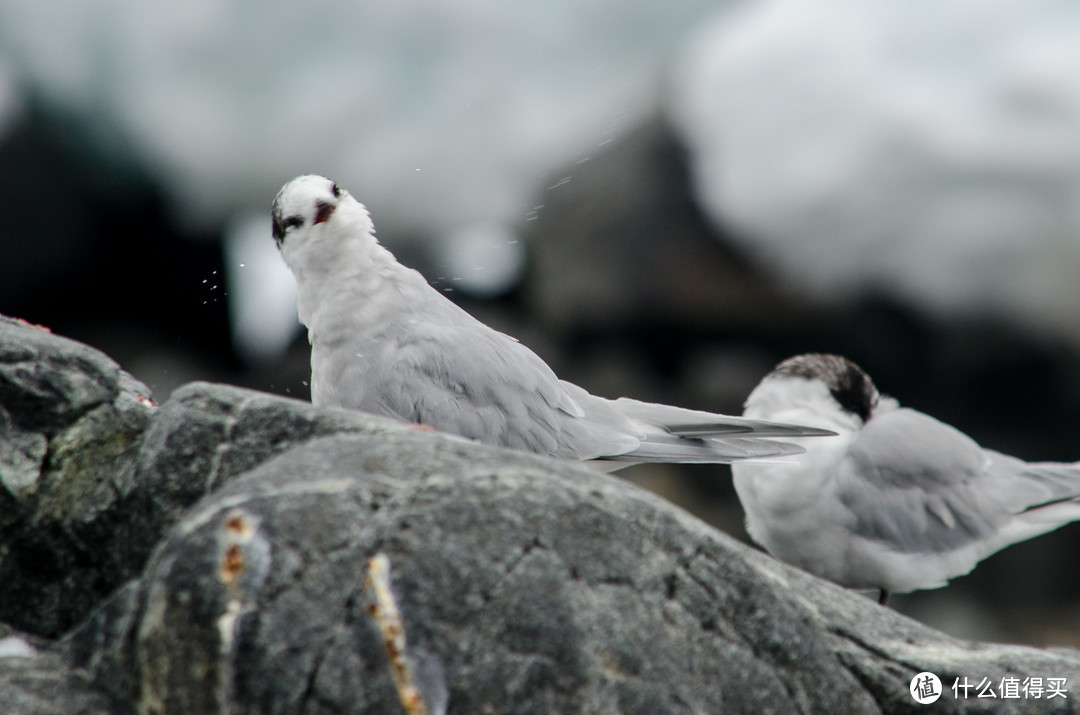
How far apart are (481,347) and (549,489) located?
2.64 feet

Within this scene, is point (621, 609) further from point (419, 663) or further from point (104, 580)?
point (104, 580)

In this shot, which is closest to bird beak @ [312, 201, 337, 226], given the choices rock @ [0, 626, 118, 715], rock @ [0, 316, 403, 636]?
rock @ [0, 316, 403, 636]

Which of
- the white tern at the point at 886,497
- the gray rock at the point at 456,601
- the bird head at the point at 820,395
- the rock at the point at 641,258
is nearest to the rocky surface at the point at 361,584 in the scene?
the gray rock at the point at 456,601

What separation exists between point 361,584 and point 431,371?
2.90ft

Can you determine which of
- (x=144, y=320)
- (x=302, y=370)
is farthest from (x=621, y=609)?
(x=144, y=320)

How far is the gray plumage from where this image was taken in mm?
2178

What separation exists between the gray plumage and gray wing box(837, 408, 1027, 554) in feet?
2.84

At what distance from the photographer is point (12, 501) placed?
1.83 meters

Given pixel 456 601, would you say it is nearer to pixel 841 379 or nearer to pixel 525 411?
pixel 525 411

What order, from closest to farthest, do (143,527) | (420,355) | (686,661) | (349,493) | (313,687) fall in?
1. (313,687)
2. (349,493)
3. (686,661)
4. (143,527)
5. (420,355)

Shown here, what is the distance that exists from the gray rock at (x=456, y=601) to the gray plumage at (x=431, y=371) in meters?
0.54

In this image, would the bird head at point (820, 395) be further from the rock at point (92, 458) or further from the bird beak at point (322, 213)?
the rock at point (92, 458)

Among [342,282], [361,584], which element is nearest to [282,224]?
[342,282]

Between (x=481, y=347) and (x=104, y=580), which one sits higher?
(x=481, y=347)
